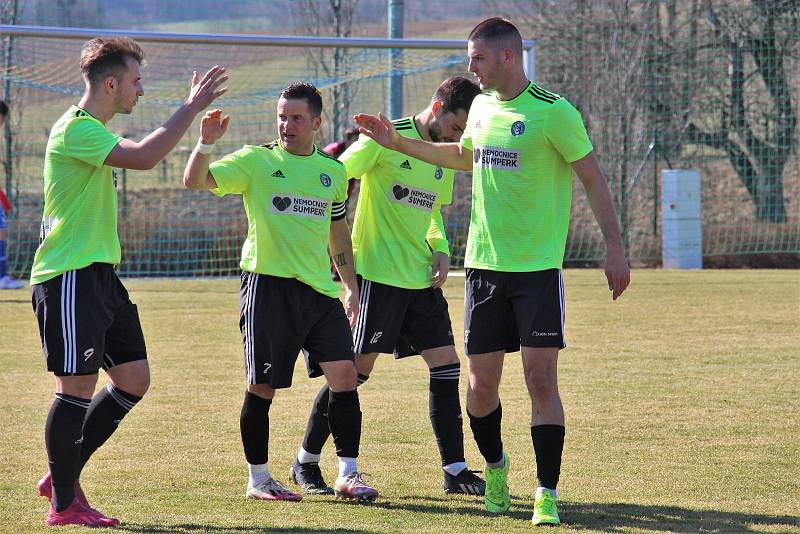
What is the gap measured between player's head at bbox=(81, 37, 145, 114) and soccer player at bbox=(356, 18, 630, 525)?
1480 millimetres

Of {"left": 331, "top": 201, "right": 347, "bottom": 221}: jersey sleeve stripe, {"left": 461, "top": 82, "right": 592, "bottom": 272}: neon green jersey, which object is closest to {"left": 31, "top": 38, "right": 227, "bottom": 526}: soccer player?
{"left": 331, "top": 201, "right": 347, "bottom": 221}: jersey sleeve stripe

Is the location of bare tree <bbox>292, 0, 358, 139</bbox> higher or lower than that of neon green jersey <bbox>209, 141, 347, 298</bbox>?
higher

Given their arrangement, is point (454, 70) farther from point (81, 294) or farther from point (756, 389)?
point (81, 294)

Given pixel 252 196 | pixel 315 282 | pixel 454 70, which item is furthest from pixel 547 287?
pixel 454 70

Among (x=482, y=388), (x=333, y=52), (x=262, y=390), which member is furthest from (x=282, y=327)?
(x=333, y=52)

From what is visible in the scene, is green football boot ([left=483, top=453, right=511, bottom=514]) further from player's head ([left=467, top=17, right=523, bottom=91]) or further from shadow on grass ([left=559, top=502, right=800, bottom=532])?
player's head ([left=467, top=17, right=523, bottom=91])

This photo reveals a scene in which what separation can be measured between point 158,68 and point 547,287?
503 inches

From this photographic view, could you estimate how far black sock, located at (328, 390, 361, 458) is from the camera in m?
5.41

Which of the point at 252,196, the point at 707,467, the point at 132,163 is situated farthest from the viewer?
the point at 707,467

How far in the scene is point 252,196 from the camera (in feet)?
17.5

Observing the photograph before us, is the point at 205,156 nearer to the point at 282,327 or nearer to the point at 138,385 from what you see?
the point at 282,327

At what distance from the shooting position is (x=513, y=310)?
201 inches

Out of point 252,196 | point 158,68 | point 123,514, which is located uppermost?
point 158,68

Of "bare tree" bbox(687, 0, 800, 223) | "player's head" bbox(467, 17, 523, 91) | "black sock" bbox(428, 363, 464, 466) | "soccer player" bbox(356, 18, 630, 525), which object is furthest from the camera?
"bare tree" bbox(687, 0, 800, 223)
